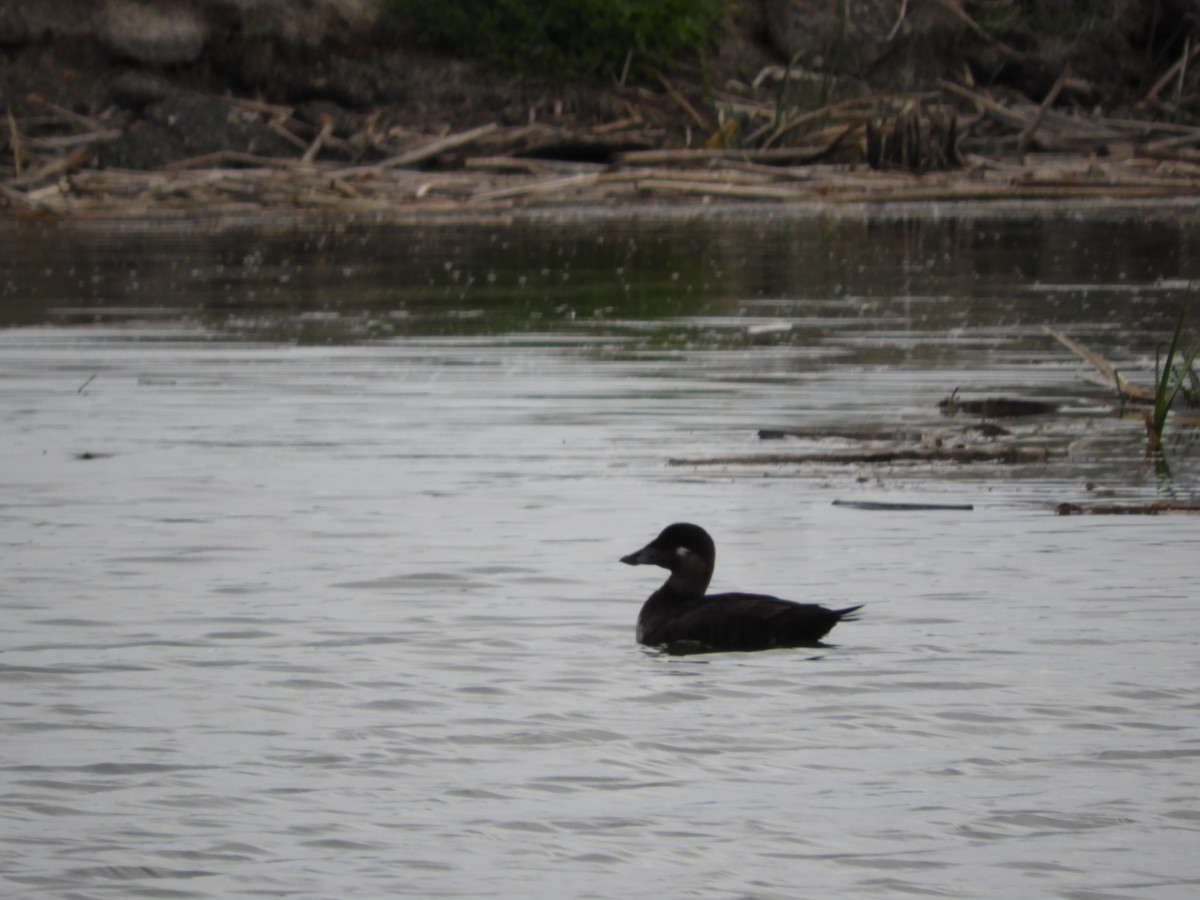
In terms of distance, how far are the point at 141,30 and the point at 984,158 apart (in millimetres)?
13585

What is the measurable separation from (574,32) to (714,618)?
102 ft

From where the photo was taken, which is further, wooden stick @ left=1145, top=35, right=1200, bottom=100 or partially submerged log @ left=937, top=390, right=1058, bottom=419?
wooden stick @ left=1145, top=35, right=1200, bottom=100

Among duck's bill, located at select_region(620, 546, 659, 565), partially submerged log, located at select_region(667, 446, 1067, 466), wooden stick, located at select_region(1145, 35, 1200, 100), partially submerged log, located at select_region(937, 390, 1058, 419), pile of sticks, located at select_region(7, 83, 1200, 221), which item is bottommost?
duck's bill, located at select_region(620, 546, 659, 565)

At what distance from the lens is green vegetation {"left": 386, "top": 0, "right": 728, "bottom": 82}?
37.2 meters

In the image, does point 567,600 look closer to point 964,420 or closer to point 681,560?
point 681,560

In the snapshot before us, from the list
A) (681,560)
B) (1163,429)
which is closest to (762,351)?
(1163,429)

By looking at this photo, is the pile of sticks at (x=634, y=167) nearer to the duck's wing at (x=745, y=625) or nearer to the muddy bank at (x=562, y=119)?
the muddy bank at (x=562, y=119)

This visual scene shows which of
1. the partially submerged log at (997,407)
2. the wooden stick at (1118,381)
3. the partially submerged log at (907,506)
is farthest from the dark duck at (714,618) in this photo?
the partially submerged log at (997,407)

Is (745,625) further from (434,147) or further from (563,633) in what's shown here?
(434,147)

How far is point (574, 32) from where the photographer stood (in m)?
37.7

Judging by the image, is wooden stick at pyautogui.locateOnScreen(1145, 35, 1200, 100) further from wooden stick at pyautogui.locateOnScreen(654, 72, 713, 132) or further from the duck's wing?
the duck's wing

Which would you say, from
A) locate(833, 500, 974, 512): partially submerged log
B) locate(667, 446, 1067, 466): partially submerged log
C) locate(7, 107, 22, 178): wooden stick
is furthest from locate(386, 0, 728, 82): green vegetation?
locate(833, 500, 974, 512): partially submerged log

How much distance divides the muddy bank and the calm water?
44.8 ft

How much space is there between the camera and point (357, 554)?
9078 mm
